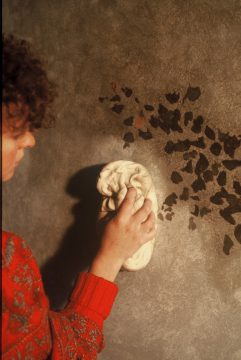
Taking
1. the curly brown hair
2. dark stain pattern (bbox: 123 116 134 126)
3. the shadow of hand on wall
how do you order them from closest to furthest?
the curly brown hair
dark stain pattern (bbox: 123 116 134 126)
the shadow of hand on wall

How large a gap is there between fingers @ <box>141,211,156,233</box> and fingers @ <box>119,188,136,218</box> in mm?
79

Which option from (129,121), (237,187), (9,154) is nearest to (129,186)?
(129,121)

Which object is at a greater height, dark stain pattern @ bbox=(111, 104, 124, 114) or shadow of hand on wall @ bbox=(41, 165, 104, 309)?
dark stain pattern @ bbox=(111, 104, 124, 114)

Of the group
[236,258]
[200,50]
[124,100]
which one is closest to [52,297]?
[236,258]

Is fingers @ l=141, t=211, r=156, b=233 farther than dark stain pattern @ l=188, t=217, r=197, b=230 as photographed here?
No

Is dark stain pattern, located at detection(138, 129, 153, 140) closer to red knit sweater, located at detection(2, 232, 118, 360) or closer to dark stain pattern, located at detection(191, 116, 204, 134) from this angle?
dark stain pattern, located at detection(191, 116, 204, 134)

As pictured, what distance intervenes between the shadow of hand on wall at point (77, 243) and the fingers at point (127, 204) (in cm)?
41

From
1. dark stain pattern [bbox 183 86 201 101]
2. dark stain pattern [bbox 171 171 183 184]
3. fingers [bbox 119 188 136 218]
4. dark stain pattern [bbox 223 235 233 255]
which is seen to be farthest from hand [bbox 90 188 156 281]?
dark stain pattern [bbox 183 86 201 101]

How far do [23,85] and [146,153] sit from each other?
78 cm

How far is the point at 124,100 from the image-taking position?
1671 mm

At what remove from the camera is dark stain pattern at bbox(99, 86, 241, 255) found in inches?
61.1

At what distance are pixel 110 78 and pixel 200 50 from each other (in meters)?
0.42

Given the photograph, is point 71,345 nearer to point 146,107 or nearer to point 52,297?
point 52,297

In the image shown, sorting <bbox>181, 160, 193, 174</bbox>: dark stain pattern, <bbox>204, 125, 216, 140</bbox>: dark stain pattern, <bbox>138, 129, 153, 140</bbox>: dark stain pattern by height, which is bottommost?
<bbox>181, 160, 193, 174</bbox>: dark stain pattern
